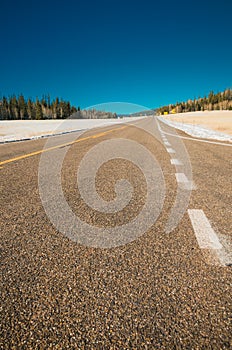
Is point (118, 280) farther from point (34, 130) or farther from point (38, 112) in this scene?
point (38, 112)

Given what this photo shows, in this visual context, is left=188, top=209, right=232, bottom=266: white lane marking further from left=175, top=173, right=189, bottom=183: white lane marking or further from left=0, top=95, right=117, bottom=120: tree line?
left=0, top=95, right=117, bottom=120: tree line

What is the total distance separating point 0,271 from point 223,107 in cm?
12725

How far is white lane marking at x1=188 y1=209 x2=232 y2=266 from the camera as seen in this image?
1556 millimetres

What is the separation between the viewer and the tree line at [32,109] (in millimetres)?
93125

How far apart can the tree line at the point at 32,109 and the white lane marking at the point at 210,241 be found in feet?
336

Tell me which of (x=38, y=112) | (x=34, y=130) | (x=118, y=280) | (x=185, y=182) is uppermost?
(x=38, y=112)

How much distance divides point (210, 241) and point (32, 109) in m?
107

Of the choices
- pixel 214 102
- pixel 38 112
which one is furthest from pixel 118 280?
pixel 214 102

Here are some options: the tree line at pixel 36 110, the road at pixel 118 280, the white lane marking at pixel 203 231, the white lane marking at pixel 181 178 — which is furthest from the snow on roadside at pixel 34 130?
the tree line at pixel 36 110

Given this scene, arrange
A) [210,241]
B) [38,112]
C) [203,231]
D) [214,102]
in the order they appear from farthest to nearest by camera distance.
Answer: [214,102] → [38,112] → [203,231] → [210,241]

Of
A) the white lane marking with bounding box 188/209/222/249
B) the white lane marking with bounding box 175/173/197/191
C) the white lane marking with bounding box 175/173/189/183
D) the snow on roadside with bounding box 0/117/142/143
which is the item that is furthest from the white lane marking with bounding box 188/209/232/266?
the snow on roadside with bounding box 0/117/142/143

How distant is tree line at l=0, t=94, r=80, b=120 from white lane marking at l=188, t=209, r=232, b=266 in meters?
102

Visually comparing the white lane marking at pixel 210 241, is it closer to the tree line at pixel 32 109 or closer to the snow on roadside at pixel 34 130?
the snow on roadside at pixel 34 130

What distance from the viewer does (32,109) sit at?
9719 cm
